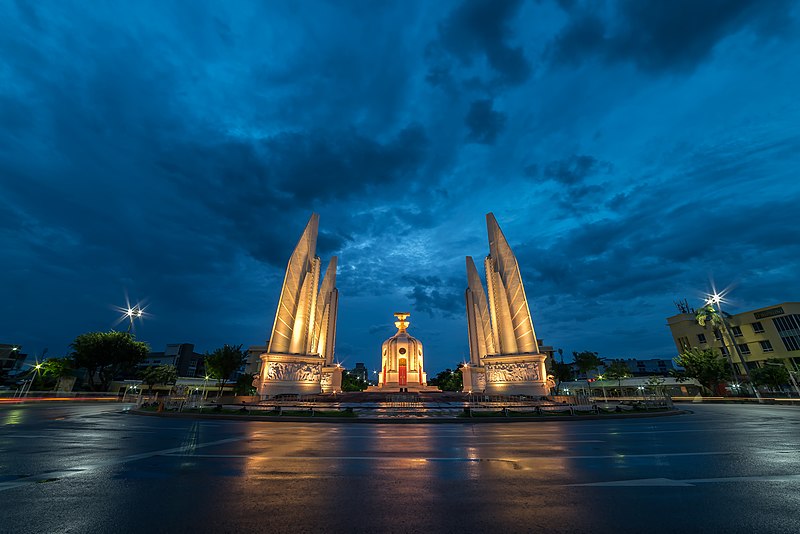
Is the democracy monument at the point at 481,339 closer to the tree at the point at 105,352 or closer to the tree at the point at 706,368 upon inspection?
the tree at the point at 706,368

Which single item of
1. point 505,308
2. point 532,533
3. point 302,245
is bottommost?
point 532,533

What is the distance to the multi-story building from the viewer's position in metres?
53.7

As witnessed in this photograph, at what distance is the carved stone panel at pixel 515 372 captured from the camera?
113ft

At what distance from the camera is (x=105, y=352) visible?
4406cm

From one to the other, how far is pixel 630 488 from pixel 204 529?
583cm

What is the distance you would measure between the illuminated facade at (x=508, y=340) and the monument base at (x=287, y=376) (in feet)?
62.1

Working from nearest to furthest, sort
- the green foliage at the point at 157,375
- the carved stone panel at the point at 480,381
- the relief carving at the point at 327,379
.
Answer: the green foliage at the point at 157,375 < the carved stone panel at the point at 480,381 < the relief carving at the point at 327,379

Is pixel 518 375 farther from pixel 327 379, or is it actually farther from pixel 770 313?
pixel 770 313

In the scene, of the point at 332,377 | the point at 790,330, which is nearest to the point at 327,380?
the point at 332,377

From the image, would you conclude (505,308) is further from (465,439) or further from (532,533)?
(532,533)

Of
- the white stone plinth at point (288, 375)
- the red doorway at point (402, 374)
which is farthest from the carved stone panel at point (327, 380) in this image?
the white stone plinth at point (288, 375)

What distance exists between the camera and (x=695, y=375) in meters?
39.5

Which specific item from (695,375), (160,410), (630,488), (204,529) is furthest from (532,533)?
(695,375)

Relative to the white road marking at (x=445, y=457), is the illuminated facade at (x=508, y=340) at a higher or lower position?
higher
